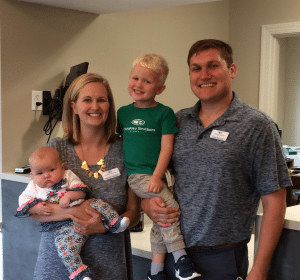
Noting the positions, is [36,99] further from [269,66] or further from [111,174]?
[269,66]

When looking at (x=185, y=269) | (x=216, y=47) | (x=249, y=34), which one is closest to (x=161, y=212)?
(x=185, y=269)

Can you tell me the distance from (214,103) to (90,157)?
59 centimetres

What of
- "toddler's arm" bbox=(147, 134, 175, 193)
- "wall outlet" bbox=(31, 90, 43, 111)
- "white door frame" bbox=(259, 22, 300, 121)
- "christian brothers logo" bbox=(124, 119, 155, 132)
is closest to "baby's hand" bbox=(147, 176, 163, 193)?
"toddler's arm" bbox=(147, 134, 175, 193)

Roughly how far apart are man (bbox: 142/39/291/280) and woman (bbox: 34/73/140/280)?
256mm

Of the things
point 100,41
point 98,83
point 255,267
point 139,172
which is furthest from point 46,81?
point 255,267

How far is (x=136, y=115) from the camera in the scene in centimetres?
180

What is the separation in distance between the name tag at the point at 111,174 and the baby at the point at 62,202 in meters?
0.10

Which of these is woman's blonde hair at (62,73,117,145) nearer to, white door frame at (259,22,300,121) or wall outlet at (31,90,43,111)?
wall outlet at (31,90,43,111)

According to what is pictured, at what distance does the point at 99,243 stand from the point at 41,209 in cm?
28

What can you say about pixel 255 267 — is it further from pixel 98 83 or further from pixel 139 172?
pixel 98 83

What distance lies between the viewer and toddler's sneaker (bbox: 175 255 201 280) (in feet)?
5.03

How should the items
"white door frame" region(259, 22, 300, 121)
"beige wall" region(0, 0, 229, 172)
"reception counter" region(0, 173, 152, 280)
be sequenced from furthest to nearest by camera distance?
"white door frame" region(259, 22, 300, 121) < "beige wall" region(0, 0, 229, 172) < "reception counter" region(0, 173, 152, 280)

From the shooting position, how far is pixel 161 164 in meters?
1.67

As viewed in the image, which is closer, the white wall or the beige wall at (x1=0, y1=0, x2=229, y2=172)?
the beige wall at (x1=0, y1=0, x2=229, y2=172)
